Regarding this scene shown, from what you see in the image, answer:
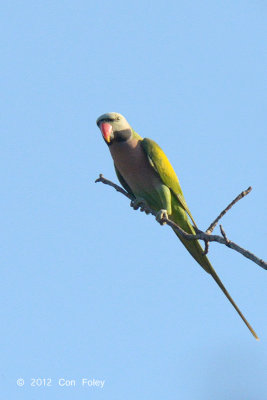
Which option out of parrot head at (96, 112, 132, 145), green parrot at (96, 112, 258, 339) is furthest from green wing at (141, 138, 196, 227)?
parrot head at (96, 112, 132, 145)

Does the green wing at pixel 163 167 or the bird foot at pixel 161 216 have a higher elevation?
the green wing at pixel 163 167

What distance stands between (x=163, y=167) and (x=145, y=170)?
0.64 ft

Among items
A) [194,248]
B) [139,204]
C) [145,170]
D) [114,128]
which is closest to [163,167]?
[145,170]

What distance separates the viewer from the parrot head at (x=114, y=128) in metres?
6.38

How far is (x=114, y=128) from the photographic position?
6.41m

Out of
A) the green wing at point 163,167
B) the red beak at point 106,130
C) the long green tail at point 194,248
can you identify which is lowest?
the long green tail at point 194,248

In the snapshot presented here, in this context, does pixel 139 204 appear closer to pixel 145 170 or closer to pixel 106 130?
pixel 145 170

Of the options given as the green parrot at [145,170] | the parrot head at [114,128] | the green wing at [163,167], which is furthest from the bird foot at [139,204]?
the parrot head at [114,128]

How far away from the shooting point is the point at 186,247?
626 centimetres

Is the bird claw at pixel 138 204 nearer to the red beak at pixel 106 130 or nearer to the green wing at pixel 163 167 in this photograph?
the green wing at pixel 163 167

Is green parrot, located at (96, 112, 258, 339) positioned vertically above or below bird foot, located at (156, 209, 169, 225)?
above

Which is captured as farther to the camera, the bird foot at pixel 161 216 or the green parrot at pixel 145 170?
the green parrot at pixel 145 170

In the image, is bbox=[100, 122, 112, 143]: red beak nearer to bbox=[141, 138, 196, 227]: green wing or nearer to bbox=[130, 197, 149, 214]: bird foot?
bbox=[141, 138, 196, 227]: green wing

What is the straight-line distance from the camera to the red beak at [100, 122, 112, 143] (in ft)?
20.7
